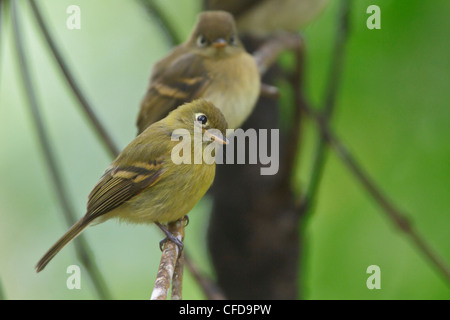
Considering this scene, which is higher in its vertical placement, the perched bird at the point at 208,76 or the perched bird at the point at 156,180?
the perched bird at the point at 208,76

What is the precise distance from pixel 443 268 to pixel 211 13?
1681 millimetres

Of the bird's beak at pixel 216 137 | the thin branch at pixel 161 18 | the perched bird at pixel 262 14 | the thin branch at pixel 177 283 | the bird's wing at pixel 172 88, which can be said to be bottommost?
the thin branch at pixel 177 283

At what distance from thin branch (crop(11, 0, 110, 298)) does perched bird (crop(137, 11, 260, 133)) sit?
0.55 m

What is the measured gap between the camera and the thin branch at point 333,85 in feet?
9.50

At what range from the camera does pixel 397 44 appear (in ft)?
10.0

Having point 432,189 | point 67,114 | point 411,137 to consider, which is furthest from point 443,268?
point 67,114

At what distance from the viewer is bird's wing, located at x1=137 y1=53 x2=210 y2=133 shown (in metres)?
2.94

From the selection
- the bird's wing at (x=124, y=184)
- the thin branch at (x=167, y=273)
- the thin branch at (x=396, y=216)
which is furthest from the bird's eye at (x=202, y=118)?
the thin branch at (x=396, y=216)

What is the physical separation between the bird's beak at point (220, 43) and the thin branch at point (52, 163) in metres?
1.00

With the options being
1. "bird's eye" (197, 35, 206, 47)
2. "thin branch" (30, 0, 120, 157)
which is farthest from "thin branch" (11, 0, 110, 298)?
"bird's eye" (197, 35, 206, 47)

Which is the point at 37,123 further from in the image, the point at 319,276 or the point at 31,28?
the point at 319,276

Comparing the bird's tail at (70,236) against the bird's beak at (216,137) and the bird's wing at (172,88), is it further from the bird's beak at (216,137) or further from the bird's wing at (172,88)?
the bird's wing at (172,88)

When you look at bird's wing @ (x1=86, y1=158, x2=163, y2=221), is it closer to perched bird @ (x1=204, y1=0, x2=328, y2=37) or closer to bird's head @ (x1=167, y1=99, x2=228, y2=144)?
bird's head @ (x1=167, y1=99, x2=228, y2=144)

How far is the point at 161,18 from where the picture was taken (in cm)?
306
